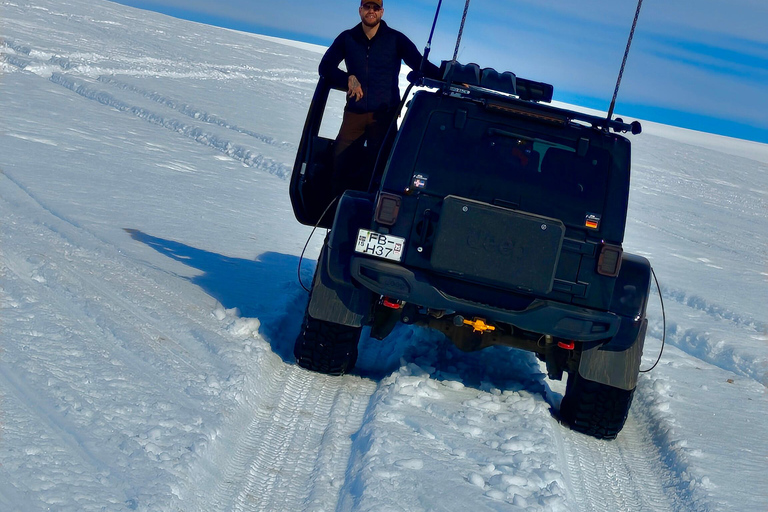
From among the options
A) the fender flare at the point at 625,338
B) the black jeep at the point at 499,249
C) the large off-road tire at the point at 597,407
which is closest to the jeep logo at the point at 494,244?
the black jeep at the point at 499,249

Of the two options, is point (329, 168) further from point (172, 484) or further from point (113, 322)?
point (172, 484)

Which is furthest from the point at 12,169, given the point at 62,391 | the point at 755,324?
the point at 755,324

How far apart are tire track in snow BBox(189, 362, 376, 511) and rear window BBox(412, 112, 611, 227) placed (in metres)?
1.33

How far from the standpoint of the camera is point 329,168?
247 inches

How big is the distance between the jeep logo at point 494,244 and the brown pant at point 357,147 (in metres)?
1.93

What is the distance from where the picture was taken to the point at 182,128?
16.4 m

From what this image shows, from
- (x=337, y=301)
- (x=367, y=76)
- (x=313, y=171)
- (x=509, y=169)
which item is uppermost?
(x=367, y=76)

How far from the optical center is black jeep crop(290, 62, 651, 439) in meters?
4.35

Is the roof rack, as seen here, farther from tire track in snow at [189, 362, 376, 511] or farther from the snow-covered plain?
tire track in snow at [189, 362, 376, 511]

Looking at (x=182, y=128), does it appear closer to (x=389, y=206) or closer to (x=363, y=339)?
(x=363, y=339)

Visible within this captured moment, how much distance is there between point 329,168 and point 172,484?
3491 millimetres

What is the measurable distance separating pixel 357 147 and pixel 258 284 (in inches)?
58.7

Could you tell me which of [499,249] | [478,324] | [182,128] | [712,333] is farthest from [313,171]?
[182,128]

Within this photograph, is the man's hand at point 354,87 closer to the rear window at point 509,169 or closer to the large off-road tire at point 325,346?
the rear window at point 509,169
